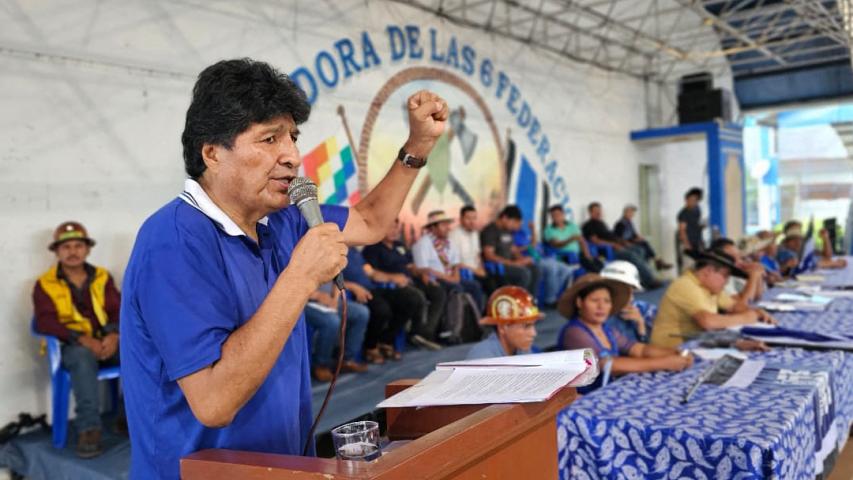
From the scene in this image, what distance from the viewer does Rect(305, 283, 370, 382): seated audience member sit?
190 inches

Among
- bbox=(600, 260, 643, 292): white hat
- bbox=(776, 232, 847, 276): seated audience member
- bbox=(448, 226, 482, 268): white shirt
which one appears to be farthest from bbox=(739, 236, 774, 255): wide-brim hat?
bbox=(600, 260, 643, 292): white hat

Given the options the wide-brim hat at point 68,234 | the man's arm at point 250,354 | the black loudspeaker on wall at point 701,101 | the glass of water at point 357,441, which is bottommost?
the glass of water at point 357,441

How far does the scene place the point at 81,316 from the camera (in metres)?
3.86

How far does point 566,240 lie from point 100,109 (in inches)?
233

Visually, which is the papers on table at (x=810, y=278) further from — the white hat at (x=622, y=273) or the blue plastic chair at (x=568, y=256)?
the white hat at (x=622, y=273)

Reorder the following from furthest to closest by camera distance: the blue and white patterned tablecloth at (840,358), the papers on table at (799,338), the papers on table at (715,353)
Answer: the papers on table at (799,338) → the papers on table at (715,353) → the blue and white patterned tablecloth at (840,358)

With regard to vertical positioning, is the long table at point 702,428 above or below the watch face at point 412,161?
below

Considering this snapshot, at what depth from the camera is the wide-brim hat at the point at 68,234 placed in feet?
12.7

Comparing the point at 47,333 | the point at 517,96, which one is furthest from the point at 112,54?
the point at 517,96

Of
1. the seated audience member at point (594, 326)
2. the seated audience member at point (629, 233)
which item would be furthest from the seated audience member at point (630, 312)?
the seated audience member at point (629, 233)

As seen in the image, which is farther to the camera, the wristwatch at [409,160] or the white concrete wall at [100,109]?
the white concrete wall at [100,109]

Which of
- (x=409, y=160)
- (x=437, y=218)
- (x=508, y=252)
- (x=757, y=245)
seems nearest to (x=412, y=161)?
(x=409, y=160)

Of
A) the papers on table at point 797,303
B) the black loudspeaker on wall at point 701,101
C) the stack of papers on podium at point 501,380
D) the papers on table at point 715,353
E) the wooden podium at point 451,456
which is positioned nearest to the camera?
the wooden podium at point 451,456

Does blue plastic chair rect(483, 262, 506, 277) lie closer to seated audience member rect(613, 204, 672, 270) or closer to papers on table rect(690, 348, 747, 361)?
seated audience member rect(613, 204, 672, 270)
